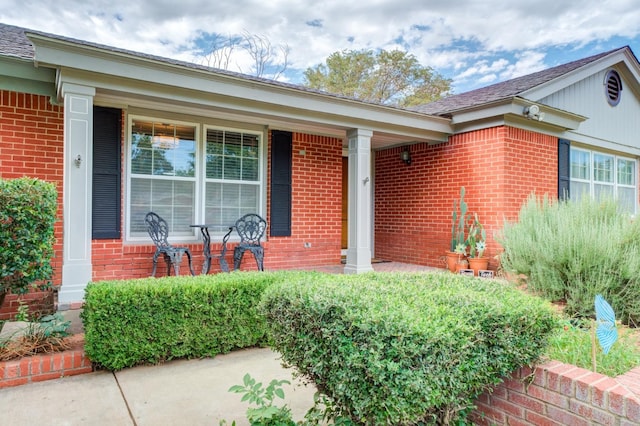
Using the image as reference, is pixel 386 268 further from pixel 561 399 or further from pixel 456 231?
pixel 561 399

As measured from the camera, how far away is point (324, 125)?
5.96m

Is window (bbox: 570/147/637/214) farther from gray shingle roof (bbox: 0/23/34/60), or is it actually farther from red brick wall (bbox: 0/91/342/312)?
gray shingle roof (bbox: 0/23/34/60)

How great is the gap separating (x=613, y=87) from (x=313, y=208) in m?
7.72

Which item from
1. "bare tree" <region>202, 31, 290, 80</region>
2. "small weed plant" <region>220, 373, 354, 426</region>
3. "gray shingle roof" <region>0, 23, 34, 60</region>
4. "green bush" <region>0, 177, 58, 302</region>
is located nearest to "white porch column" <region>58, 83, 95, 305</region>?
"green bush" <region>0, 177, 58, 302</region>

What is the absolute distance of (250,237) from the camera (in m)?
5.81

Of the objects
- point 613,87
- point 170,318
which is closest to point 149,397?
point 170,318

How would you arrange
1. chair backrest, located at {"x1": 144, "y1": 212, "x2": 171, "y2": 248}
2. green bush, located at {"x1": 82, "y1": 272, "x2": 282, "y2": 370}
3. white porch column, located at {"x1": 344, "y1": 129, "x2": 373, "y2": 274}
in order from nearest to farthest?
green bush, located at {"x1": 82, "y1": 272, "x2": 282, "y2": 370}, chair backrest, located at {"x1": 144, "y1": 212, "x2": 171, "y2": 248}, white porch column, located at {"x1": 344, "y1": 129, "x2": 373, "y2": 274}

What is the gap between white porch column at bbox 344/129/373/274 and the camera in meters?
6.00

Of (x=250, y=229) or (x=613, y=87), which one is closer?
(x=250, y=229)

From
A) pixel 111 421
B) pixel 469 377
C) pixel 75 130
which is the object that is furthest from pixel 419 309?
pixel 75 130

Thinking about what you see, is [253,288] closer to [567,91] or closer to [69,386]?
[69,386]

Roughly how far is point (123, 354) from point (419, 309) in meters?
2.47

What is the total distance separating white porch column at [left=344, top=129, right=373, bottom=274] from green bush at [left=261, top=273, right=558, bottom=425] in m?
3.58

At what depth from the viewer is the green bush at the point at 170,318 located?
10.2 ft
